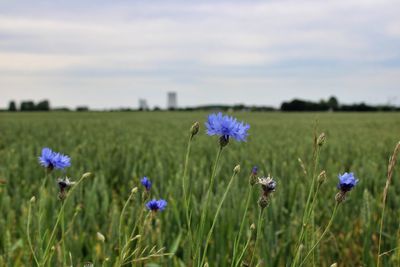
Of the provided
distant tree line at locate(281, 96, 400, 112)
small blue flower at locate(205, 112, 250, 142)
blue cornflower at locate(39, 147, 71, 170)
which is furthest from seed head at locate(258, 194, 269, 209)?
distant tree line at locate(281, 96, 400, 112)

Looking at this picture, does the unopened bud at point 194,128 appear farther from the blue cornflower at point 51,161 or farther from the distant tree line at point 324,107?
the distant tree line at point 324,107

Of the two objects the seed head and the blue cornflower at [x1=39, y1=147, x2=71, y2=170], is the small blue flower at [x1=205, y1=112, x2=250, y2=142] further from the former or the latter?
the blue cornflower at [x1=39, y1=147, x2=71, y2=170]

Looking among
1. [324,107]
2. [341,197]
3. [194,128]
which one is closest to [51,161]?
[194,128]

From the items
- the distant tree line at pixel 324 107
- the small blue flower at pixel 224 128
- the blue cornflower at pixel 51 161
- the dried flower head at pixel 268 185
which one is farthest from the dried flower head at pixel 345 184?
the distant tree line at pixel 324 107

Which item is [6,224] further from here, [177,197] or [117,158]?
[117,158]

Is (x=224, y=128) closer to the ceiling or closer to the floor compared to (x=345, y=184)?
closer to the ceiling

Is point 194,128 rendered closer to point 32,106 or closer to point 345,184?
point 345,184

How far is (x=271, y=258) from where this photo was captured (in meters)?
2.56

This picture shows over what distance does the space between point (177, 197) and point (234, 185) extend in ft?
1.50

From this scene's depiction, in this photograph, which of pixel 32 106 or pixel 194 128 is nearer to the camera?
pixel 194 128

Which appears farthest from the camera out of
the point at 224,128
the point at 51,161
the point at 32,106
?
the point at 32,106

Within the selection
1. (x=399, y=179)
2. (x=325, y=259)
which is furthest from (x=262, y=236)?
(x=399, y=179)

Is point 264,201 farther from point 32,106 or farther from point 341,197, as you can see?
point 32,106

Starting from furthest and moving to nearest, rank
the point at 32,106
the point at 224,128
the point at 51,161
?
the point at 32,106 < the point at 51,161 < the point at 224,128
